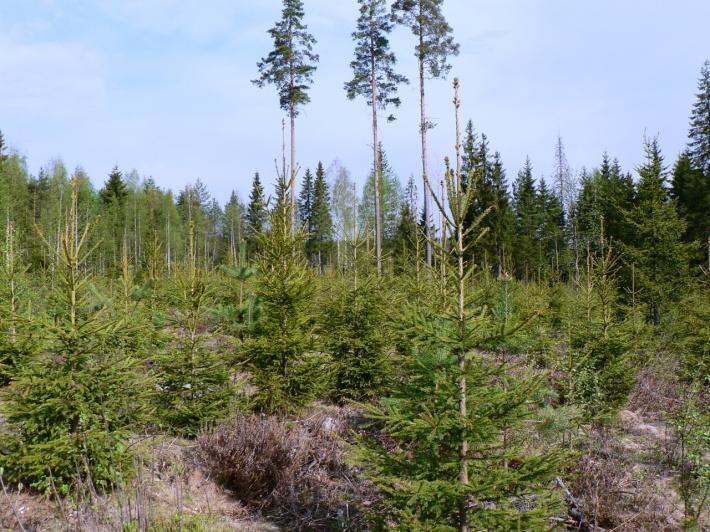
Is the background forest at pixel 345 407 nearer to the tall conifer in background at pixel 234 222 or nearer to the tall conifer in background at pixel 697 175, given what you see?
the tall conifer in background at pixel 697 175

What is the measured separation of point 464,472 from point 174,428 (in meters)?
4.71

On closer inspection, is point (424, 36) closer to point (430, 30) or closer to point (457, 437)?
point (430, 30)

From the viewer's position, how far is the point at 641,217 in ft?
53.8

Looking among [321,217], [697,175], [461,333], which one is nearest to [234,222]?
[321,217]

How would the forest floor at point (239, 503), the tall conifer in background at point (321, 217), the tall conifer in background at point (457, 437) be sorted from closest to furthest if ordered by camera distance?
the tall conifer in background at point (457, 437)
the forest floor at point (239, 503)
the tall conifer in background at point (321, 217)

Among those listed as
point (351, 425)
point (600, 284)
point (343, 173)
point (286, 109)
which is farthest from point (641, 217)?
point (343, 173)

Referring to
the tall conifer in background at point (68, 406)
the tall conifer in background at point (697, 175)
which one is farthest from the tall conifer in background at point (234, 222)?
the tall conifer in background at point (68, 406)

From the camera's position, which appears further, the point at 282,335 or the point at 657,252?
the point at 657,252

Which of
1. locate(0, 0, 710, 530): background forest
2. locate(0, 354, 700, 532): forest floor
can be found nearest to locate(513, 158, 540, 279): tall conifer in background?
locate(0, 0, 710, 530): background forest

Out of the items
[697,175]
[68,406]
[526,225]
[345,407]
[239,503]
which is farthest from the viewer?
[526,225]

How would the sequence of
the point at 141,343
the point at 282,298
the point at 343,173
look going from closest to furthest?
the point at 282,298 < the point at 141,343 < the point at 343,173

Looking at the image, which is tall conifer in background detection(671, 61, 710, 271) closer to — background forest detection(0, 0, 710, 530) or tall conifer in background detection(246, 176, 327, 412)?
background forest detection(0, 0, 710, 530)

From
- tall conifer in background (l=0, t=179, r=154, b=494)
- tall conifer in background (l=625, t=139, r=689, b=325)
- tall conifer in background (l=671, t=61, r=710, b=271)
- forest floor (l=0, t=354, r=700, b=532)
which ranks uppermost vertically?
tall conifer in background (l=671, t=61, r=710, b=271)

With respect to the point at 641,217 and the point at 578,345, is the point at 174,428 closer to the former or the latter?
the point at 578,345
